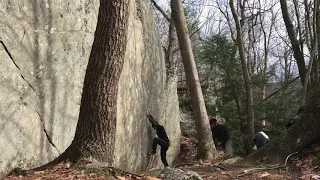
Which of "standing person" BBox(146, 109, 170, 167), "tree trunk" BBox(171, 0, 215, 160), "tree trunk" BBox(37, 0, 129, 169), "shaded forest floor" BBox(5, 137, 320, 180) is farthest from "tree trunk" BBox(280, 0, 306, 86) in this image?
"tree trunk" BBox(37, 0, 129, 169)

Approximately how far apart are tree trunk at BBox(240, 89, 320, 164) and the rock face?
387 centimetres

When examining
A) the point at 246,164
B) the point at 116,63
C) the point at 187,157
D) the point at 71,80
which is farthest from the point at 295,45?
the point at 116,63

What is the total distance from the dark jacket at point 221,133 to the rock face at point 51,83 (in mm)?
3771

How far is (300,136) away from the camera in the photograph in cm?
714

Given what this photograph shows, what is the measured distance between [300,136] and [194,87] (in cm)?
513

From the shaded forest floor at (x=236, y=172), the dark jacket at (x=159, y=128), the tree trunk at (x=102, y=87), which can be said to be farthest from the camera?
the dark jacket at (x=159, y=128)

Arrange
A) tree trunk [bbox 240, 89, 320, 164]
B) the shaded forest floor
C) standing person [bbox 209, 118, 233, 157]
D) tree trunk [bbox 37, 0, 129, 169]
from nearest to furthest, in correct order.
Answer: the shaded forest floor < tree trunk [bbox 37, 0, 129, 169] < tree trunk [bbox 240, 89, 320, 164] < standing person [bbox 209, 118, 233, 157]

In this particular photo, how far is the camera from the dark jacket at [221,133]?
14.0 metres

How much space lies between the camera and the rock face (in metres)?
7.57

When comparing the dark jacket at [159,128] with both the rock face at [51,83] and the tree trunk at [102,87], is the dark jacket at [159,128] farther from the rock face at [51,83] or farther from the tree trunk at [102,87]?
the tree trunk at [102,87]

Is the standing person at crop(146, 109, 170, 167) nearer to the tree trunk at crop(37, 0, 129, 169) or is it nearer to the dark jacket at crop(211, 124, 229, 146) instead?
the dark jacket at crop(211, 124, 229, 146)

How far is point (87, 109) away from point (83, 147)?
0.55 metres

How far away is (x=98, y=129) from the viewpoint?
5230 mm

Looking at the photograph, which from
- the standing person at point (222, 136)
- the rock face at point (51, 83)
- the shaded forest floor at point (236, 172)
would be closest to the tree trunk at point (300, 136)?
the shaded forest floor at point (236, 172)
